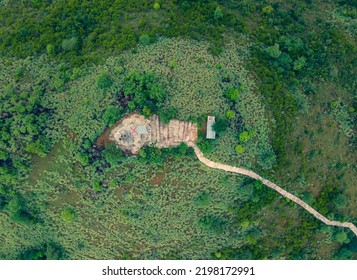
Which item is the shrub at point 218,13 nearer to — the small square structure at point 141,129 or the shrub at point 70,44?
the shrub at point 70,44

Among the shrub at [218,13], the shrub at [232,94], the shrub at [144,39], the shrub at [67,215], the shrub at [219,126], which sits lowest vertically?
the shrub at [67,215]

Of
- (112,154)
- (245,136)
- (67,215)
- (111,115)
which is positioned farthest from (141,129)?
(67,215)

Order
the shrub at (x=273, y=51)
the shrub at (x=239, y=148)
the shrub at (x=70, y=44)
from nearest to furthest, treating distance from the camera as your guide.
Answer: the shrub at (x=239, y=148) < the shrub at (x=70, y=44) < the shrub at (x=273, y=51)

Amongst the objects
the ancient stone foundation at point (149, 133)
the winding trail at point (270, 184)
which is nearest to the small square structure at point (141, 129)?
the ancient stone foundation at point (149, 133)

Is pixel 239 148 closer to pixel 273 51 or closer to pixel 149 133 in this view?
pixel 149 133

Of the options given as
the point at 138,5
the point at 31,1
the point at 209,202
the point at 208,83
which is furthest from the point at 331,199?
the point at 31,1

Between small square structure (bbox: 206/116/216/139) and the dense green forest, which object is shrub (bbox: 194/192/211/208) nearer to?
the dense green forest

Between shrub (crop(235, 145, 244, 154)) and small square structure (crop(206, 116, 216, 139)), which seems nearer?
small square structure (crop(206, 116, 216, 139))

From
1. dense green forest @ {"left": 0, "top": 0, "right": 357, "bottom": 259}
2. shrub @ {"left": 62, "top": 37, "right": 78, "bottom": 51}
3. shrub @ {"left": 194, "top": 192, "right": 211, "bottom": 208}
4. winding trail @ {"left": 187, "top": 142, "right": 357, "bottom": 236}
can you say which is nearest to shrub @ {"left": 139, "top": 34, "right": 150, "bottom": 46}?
dense green forest @ {"left": 0, "top": 0, "right": 357, "bottom": 259}

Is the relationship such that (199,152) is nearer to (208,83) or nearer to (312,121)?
(208,83)
